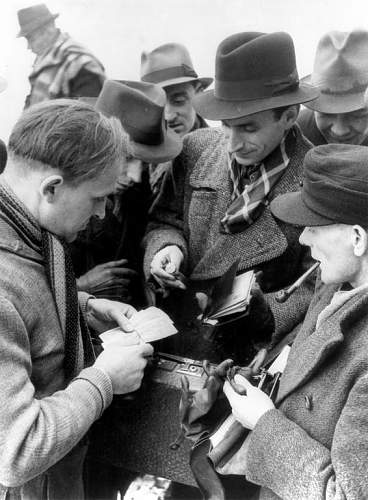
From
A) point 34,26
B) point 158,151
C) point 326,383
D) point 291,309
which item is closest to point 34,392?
point 326,383

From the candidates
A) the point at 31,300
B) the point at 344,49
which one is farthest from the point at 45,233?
the point at 344,49

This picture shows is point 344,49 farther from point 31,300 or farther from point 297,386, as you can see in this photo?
point 31,300

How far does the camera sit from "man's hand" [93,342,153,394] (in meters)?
1.63

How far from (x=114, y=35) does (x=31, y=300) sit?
12.1 feet

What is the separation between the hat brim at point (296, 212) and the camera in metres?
1.57

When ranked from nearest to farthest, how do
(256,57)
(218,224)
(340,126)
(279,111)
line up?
1. (256,57)
2. (279,111)
3. (218,224)
4. (340,126)

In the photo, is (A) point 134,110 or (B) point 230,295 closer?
(B) point 230,295

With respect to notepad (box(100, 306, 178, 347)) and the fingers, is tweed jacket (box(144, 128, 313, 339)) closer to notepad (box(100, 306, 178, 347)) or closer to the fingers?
notepad (box(100, 306, 178, 347))

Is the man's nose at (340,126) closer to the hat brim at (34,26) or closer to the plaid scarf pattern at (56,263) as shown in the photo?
the plaid scarf pattern at (56,263)

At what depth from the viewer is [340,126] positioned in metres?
3.06

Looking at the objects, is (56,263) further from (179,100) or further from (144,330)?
(179,100)

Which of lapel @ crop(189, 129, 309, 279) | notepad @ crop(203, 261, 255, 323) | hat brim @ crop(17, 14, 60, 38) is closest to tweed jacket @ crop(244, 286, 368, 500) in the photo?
notepad @ crop(203, 261, 255, 323)

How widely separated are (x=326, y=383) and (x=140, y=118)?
187 cm

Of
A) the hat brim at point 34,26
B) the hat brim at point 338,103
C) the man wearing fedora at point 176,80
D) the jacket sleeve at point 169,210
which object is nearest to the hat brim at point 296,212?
the jacket sleeve at point 169,210
